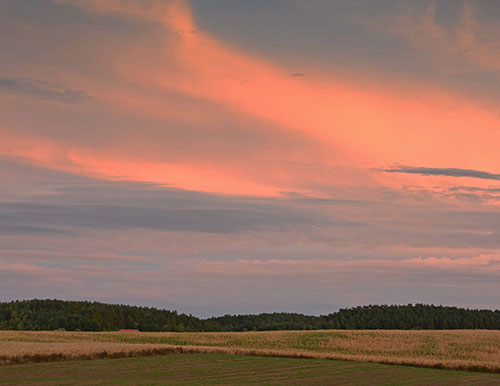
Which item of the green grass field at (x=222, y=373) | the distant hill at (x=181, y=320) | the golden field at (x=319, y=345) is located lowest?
the green grass field at (x=222, y=373)

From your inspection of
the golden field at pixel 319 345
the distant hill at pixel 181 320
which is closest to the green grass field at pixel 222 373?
the golden field at pixel 319 345

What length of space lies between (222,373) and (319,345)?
34.2 meters

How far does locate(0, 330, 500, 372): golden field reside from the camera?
60.8 meters

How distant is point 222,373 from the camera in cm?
4575

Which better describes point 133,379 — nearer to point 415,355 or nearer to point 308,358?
point 308,358

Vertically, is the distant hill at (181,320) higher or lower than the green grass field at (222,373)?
higher

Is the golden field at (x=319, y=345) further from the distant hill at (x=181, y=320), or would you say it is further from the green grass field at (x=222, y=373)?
the distant hill at (x=181, y=320)

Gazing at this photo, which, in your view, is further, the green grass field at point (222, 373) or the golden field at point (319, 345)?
the golden field at point (319, 345)

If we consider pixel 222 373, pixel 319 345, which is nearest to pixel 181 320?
pixel 319 345

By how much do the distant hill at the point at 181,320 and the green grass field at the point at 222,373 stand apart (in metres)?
A: 111

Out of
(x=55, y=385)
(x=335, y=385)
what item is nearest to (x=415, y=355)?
(x=335, y=385)

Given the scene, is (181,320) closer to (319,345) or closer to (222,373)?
(319,345)

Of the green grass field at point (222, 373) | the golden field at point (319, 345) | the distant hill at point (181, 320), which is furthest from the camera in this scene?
the distant hill at point (181, 320)

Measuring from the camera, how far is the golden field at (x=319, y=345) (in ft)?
199
